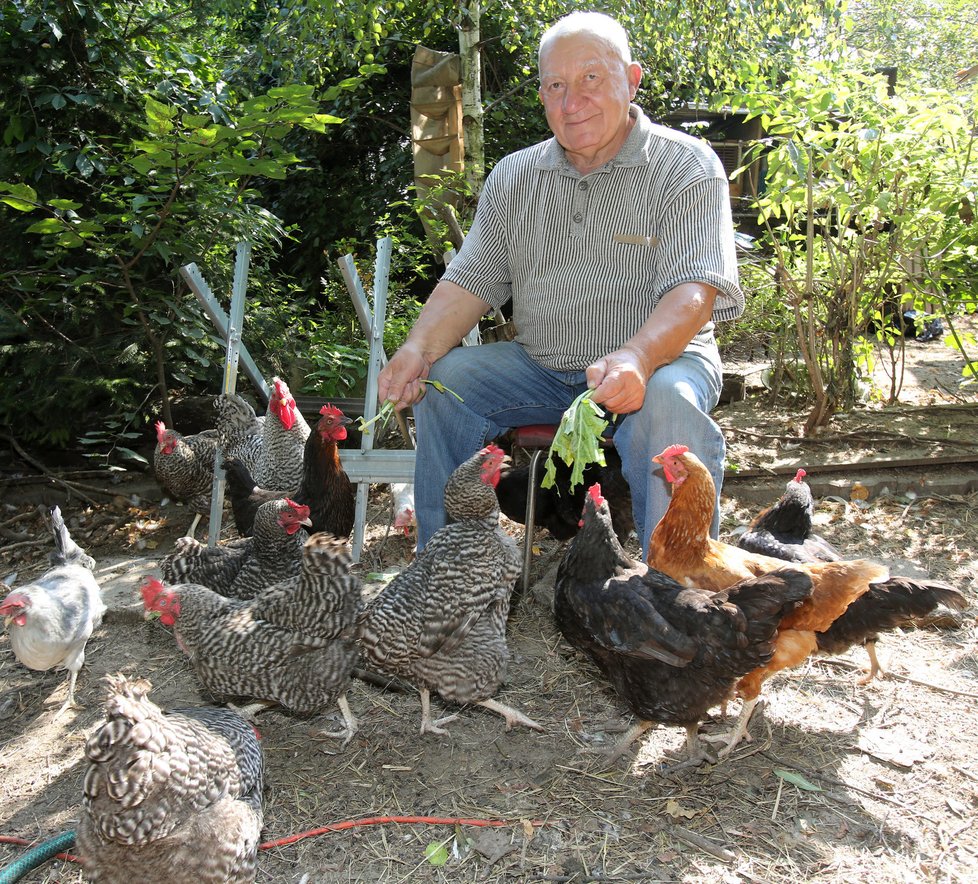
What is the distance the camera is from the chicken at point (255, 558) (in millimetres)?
3281

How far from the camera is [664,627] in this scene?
2.39m

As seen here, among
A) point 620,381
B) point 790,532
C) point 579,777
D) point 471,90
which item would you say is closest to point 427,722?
point 579,777

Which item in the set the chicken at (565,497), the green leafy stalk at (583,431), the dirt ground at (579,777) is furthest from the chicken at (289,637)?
the chicken at (565,497)

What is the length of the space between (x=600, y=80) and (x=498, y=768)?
257 cm

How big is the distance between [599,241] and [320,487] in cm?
176

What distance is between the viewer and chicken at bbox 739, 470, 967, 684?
2.56 m

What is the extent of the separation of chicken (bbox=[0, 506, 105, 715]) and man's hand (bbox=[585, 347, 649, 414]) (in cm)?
234

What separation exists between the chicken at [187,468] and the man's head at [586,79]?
107 inches

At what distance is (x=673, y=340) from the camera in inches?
109

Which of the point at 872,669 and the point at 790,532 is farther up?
the point at 790,532

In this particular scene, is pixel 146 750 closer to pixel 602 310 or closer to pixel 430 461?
pixel 430 461

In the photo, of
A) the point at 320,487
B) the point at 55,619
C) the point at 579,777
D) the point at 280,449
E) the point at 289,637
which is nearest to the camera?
the point at 579,777

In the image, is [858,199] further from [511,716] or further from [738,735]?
[511,716]

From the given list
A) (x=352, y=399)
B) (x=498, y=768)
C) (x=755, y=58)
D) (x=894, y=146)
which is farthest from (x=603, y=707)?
(x=755, y=58)
